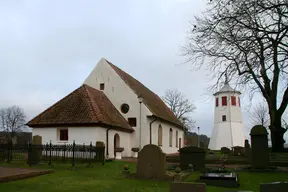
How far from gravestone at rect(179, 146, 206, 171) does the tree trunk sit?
292 inches

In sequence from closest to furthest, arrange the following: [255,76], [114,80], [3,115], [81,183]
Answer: [81,183] < [255,76] < [114,80] < [3,115]

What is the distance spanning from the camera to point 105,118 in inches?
960

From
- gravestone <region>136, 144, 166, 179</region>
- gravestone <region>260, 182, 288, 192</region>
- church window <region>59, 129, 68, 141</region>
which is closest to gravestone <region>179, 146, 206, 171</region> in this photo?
gravestone <region>136, 144, 166, 179</region>

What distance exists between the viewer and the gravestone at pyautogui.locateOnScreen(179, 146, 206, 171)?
16.4m

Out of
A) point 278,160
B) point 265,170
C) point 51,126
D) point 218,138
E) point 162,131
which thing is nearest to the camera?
point 265,170

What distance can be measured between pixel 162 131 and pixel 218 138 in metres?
21.8

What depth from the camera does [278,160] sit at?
2044 cm

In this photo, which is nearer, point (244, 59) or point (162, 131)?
point (244, 59)

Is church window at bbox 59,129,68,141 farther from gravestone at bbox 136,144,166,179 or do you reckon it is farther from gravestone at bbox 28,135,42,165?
gravestone at bbox 136,144,166,179

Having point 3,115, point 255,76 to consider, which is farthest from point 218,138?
point 3,115

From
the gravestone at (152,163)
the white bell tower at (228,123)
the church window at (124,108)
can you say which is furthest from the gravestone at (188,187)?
the white bell tower at (228,123)

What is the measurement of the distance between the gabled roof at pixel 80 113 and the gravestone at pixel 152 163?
35.5ft

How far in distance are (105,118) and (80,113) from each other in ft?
6.63

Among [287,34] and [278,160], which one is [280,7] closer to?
[287,34]
